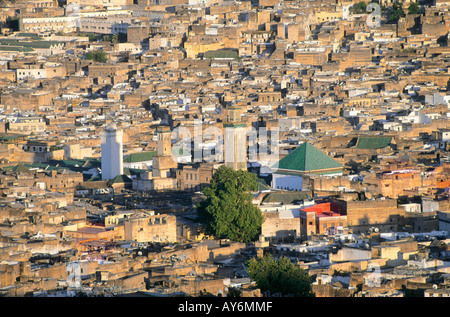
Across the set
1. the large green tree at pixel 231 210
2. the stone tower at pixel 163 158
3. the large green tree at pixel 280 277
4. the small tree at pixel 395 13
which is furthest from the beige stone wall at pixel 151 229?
the small tree at pixel 395 13

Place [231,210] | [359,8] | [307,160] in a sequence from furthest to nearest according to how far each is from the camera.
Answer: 1. [359,8]
2. [307,160]
3. [231,210]

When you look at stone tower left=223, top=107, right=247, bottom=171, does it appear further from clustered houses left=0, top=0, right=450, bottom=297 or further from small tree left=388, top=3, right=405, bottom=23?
small tree left=388, top=3, right=405, bottom=23

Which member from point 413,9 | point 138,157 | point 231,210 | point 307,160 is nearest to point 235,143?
point 307,160

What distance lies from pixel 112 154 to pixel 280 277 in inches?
813

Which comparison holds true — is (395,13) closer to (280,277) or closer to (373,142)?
(373,142)

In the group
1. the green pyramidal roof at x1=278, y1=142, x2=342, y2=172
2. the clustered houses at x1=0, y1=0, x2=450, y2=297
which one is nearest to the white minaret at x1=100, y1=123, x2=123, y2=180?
the clustered houses at x1=0, y1=0, x2=450, y2=297

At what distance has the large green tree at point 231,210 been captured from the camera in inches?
1812

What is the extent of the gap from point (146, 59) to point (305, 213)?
35.5m

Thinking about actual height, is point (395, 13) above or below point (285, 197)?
above

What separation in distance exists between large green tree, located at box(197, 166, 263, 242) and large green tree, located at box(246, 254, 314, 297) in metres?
7.49

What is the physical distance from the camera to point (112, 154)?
5644cm

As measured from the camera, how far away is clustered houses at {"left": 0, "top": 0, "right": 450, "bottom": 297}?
38.8 m

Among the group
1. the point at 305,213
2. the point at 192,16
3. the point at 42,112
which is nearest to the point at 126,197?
the point at 305,213
